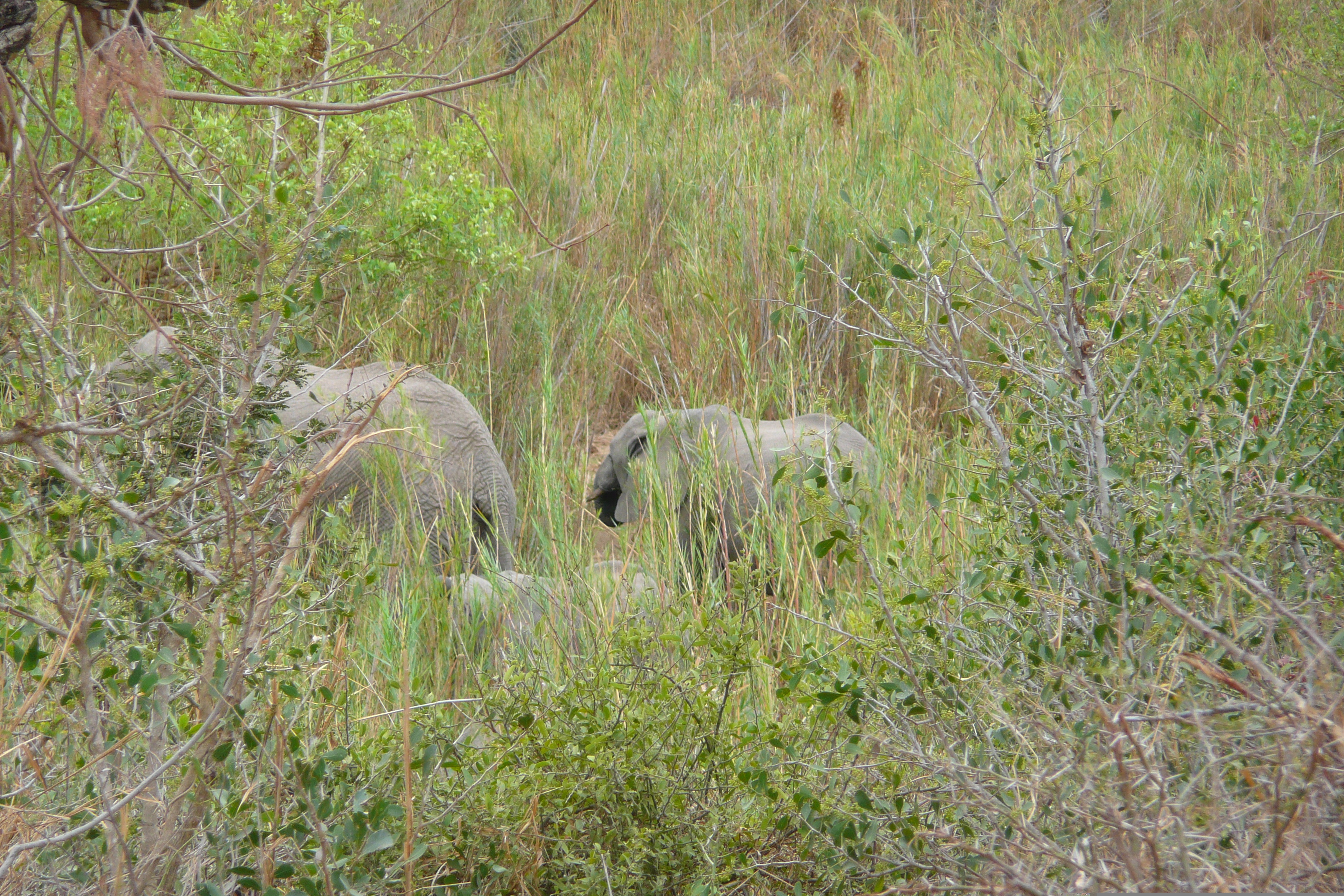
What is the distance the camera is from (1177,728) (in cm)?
125

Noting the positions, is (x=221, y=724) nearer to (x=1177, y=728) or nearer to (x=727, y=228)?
(x=1177, y=728)

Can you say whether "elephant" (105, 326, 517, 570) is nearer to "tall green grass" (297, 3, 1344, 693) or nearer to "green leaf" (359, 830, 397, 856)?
"tall green grass" (297, 3, 1344, 693)

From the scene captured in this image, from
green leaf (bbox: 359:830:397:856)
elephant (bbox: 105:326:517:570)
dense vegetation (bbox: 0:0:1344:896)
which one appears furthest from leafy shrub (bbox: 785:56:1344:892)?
elephant (bbox: 105:326:517:570)

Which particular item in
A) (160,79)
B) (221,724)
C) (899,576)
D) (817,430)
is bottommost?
(817,430)

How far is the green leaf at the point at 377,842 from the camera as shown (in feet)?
4.81

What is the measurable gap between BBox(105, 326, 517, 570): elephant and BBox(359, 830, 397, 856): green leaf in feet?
5.74

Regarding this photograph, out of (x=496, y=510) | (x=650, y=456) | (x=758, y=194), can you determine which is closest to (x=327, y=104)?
(x=650, y=456)

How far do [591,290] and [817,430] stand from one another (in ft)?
5.19

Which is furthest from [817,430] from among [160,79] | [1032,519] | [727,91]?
[727,91]

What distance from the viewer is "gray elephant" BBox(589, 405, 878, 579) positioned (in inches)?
128

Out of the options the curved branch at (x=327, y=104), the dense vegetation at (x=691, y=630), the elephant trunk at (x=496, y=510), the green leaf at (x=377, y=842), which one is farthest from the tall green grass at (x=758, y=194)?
the curved branch at (x=327, y=104)

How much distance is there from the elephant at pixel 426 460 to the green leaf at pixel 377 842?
5.74 feet

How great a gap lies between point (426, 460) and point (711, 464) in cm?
92

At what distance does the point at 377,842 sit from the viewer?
1474 millimetres
